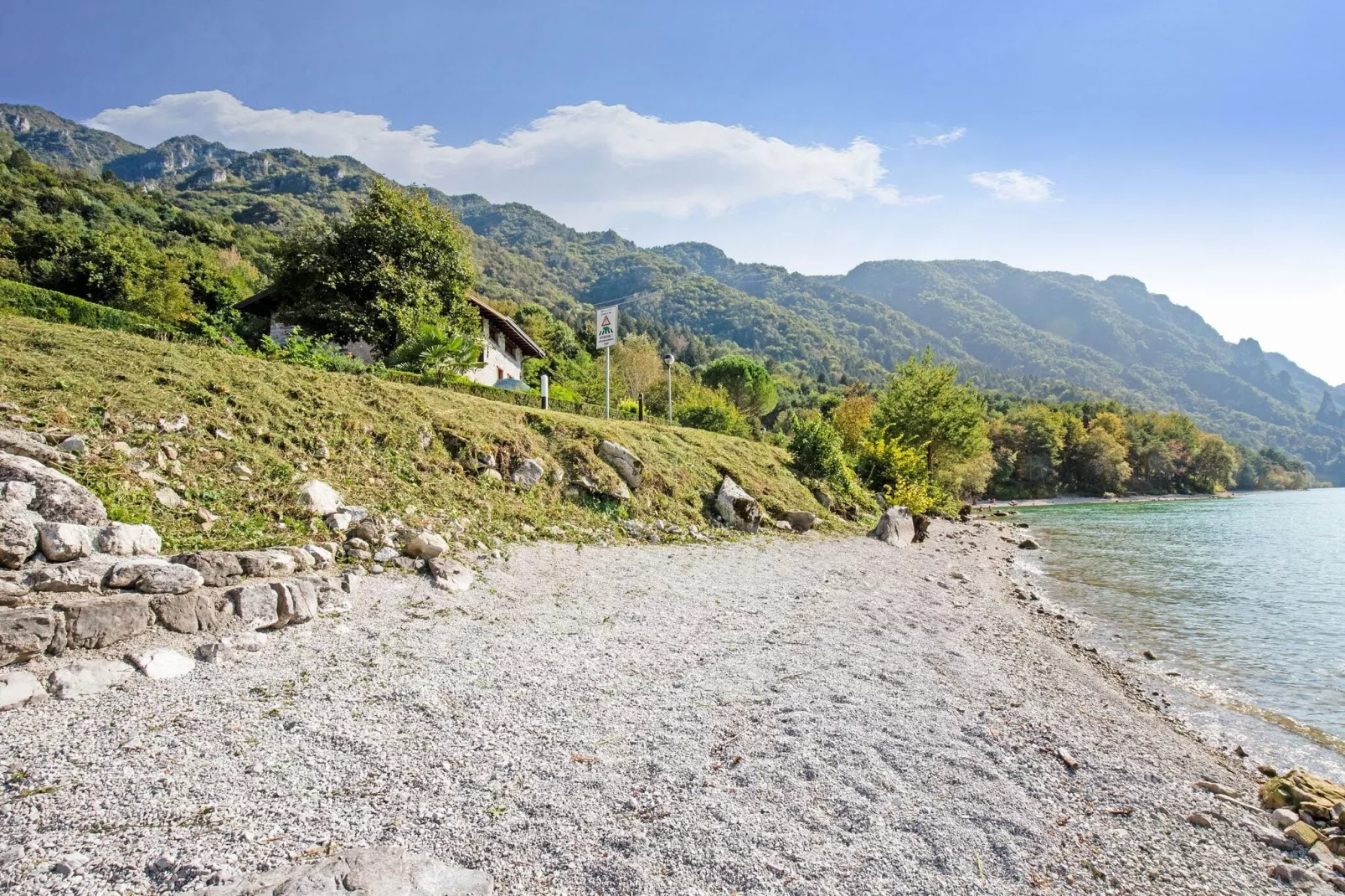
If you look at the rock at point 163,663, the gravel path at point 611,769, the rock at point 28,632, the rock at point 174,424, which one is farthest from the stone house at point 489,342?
the rock at point 28,632

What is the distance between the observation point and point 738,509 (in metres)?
17.2

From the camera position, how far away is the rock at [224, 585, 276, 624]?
234 inches

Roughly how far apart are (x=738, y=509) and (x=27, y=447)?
1418cm

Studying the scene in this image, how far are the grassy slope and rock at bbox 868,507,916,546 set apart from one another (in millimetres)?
8689

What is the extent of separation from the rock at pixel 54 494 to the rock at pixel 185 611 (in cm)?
145

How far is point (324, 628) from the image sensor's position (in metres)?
6.37

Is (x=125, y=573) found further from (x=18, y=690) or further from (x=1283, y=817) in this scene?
(x=1283, y=817)

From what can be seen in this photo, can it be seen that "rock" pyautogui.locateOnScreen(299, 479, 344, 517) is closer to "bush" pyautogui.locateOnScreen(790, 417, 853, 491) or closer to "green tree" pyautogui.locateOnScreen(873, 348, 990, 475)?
"bush" pyautogui.locateOnScreen(790, 417, 853, 491)

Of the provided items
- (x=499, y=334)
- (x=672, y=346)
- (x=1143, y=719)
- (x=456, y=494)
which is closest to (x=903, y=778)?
(x=1143, y=719)

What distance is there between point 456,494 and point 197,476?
396 cm

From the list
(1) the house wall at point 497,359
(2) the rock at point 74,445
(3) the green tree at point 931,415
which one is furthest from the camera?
(3) the green tree at point 931,415

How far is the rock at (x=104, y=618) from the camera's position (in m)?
4.82

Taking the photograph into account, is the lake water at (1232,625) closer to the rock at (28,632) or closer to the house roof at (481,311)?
the rock at (28,632)

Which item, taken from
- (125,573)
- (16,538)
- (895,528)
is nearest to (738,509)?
(895,528)
